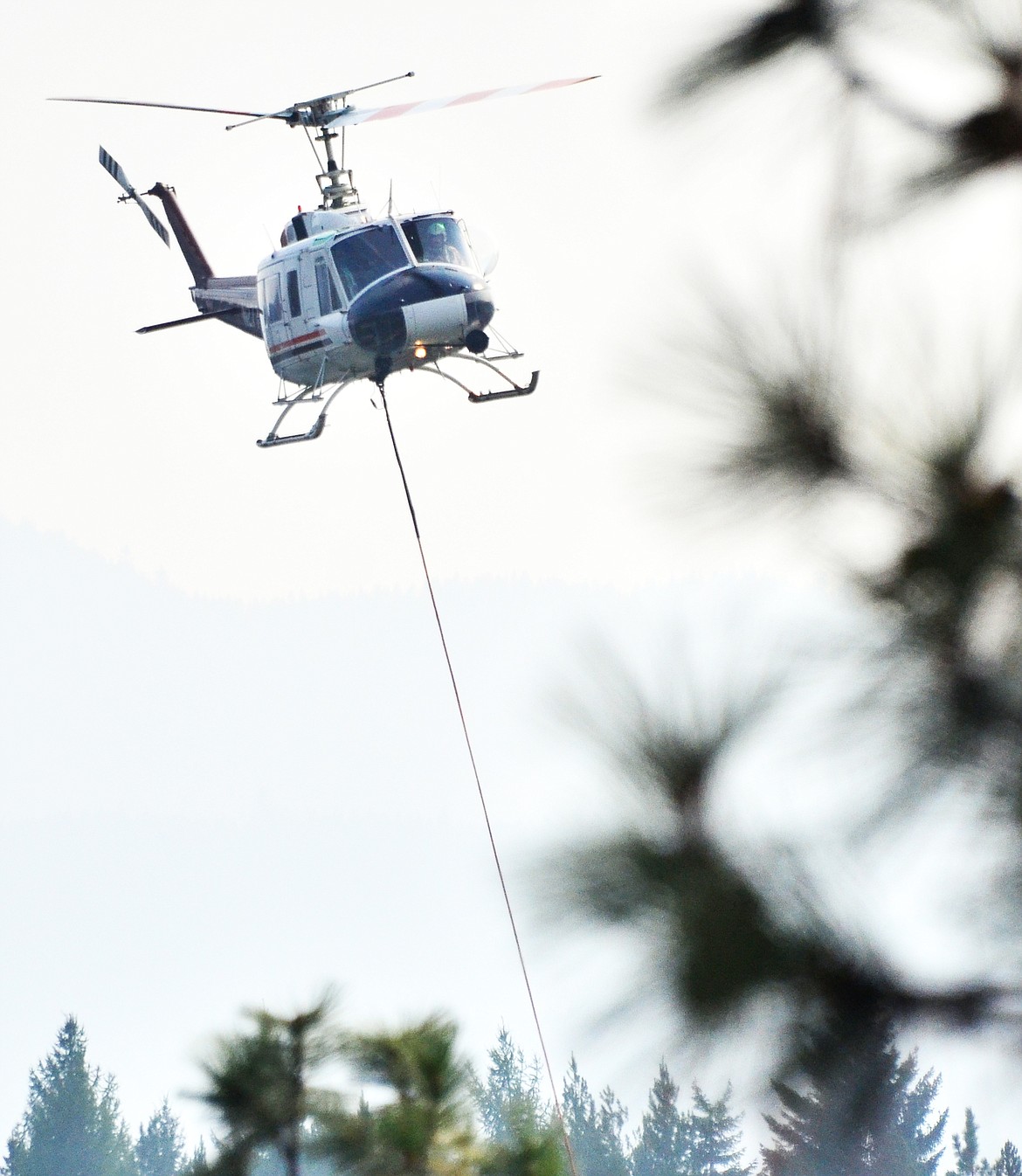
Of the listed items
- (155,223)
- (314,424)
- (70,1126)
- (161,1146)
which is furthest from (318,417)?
(161,1146)

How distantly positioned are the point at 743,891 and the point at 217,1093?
733cm

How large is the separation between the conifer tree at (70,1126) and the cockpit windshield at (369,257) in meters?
79.1

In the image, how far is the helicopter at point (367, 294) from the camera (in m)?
19.0

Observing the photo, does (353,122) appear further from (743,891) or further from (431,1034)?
(743,891)

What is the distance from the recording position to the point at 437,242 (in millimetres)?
19703

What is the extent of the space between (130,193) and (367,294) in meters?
10.4

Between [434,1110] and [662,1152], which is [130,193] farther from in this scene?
[662,1152]

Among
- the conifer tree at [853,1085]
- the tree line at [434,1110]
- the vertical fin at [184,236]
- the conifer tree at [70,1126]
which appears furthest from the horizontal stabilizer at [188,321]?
the conifer tree at [70,1126]

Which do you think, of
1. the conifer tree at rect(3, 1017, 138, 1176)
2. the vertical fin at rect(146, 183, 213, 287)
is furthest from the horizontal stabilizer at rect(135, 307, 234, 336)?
the conifer tree at rect(3, 1017, 138, 1176)

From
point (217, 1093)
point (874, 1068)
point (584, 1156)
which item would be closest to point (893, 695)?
point (874, 1068)

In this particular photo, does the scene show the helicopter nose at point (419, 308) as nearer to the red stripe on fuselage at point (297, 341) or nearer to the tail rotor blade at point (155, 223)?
the red stripe on fuselage at point (297, 341)

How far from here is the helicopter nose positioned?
18.8 m

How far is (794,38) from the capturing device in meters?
3.38

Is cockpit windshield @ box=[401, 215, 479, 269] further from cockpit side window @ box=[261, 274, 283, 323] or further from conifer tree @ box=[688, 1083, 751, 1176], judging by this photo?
conifer tree @ box=[688, 1083, 751, 1176]
